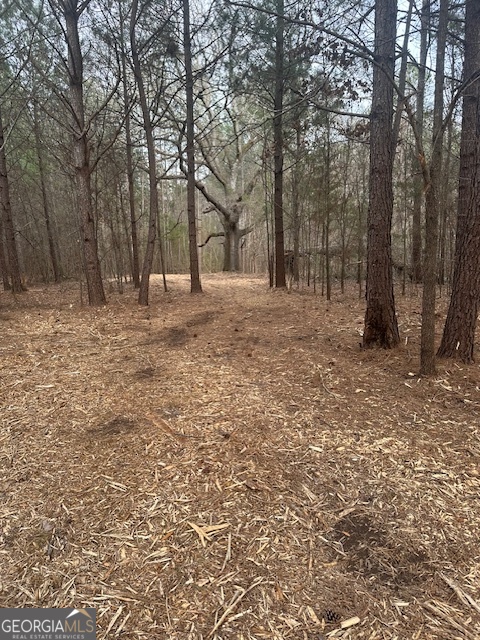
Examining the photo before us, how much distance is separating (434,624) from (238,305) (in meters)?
6.68

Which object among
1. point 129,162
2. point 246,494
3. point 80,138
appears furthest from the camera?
point 129,162

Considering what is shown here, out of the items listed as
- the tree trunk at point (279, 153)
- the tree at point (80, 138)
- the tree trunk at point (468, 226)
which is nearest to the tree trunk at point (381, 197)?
the tree trunk at point (468, 226)

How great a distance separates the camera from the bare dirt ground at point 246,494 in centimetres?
151

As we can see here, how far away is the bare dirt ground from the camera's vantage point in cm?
151

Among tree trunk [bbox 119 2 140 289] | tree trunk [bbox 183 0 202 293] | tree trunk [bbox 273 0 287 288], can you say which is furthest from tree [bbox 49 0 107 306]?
tree trunk [bbox 273 0 287 288]

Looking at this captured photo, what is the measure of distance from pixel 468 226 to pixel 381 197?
0.96m

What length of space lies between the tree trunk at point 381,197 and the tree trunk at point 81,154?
5695mm

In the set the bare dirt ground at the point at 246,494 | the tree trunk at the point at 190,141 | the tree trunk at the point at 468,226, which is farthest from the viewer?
the tree trunk at the point at 190,141

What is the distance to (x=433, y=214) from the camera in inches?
124

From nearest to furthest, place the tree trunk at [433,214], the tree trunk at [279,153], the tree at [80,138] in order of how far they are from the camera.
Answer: the tree trunk at [433,214], the tree at [80,138], the tree trunk at [279,153]

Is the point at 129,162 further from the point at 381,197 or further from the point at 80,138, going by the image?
the point at 381,197

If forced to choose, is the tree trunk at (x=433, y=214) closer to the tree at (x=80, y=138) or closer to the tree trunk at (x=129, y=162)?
the tree at (x=80, y=138)

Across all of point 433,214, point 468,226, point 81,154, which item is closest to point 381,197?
point 468,226

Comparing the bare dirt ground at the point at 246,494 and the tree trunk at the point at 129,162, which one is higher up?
the tree trunk at the point at 129,162
